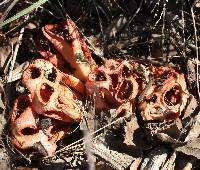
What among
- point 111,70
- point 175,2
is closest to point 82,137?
point 111,70

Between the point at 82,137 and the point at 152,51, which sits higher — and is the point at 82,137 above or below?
below

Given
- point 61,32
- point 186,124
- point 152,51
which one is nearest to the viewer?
point 186,124

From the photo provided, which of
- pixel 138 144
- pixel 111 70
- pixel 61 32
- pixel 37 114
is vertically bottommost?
pixel 138 144

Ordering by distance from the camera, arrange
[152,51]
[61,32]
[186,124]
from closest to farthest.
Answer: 1. [186,124]
2. [61,32]
3. [152,51]

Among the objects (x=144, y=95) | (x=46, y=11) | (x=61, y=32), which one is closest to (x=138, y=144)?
(x=144, y=95)

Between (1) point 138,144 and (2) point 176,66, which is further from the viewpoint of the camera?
(2) point 176,66

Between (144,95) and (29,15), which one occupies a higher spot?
(29,15)

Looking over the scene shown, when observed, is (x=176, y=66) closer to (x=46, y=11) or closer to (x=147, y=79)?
(x=147, y=79)

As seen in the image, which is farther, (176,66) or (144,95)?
Result: (176,66)

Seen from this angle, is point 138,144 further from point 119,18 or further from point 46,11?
point 46,11
